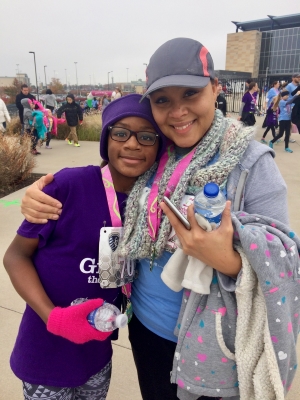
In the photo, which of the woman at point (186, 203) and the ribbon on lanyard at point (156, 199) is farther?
the ribbon on lanyard at point (156, 199)

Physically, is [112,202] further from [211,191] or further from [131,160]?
[211,191]

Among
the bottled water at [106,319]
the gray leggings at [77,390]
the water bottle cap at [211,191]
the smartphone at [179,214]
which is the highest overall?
the water bottle cap at [211,191]

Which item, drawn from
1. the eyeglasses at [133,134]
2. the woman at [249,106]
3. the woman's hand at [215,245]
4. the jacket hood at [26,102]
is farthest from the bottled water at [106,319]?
the woman at [249,106]

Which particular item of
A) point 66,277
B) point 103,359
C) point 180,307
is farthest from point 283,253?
point 103,359

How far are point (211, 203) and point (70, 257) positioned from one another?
0.65 metres

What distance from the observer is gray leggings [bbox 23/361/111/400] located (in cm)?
136

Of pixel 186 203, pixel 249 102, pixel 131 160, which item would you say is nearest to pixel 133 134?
pixel 131 160

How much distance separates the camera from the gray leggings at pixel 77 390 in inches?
53.5

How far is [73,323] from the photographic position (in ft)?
3.93

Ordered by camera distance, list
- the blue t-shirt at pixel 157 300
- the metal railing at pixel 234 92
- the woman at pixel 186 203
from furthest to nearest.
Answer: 1. the metal railing at pixel 234 92
2. the blue t-shirt at pixel 157 300
3. the woman at pixel 186 203

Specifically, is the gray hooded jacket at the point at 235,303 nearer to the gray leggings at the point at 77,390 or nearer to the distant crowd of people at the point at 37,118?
the gray leggings at the point at 77,390

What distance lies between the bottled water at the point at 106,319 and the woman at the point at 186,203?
0.43ft

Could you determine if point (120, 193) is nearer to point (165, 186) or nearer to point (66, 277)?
point (165, 186)

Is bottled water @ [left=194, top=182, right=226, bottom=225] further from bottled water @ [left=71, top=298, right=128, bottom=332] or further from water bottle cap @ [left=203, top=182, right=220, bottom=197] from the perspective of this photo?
bottled water @ [left=71, top=298, right=128, bottom=332]
